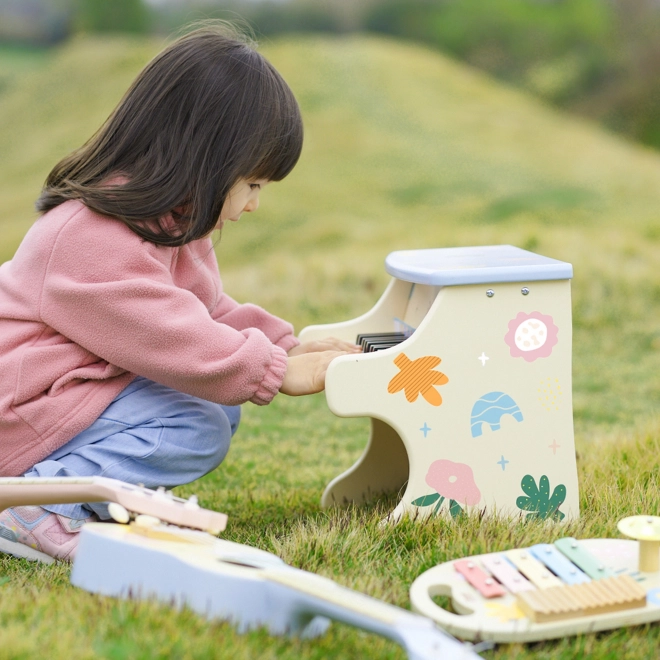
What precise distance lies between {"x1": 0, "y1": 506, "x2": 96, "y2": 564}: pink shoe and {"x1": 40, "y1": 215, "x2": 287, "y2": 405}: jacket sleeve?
340 millimetres

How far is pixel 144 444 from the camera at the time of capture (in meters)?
1.80

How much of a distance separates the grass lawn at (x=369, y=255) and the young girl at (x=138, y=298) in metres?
0.25

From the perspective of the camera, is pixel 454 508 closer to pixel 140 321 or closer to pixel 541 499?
pixel 541 499

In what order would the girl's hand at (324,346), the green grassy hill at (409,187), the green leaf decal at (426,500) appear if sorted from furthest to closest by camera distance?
the green grassy hill at (409,187)
the girl's hand at (324,346)
the green leaf decal at (426,500)

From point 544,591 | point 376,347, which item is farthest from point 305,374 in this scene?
point 544,591

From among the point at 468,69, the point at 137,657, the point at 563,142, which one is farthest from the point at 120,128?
the point at 468,69

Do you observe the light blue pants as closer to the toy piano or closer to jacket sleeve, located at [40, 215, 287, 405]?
jacket sleeve, located at [40, 215, 287, 405]

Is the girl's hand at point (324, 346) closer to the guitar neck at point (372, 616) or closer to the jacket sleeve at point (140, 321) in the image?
the jacket sleeve at point (140, 321)

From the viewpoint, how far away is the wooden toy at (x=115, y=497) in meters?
1.40

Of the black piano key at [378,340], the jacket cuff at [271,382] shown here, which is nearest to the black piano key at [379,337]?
the black piano key at [378,340]

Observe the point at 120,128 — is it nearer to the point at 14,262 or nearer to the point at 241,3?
the point at 14,262

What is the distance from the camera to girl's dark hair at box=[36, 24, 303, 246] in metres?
1.74

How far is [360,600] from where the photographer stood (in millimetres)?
1163

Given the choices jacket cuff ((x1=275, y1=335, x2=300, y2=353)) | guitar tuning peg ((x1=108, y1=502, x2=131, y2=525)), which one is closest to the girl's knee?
jacket cuff ((x1=275, y1=335, x2=300, y2=353))
